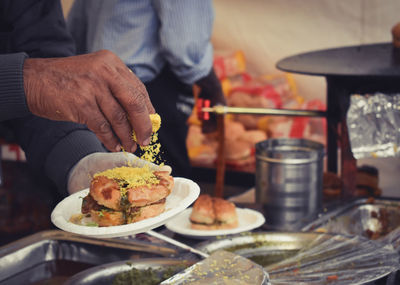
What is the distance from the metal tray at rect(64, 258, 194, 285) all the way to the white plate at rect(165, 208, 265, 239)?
426 mm

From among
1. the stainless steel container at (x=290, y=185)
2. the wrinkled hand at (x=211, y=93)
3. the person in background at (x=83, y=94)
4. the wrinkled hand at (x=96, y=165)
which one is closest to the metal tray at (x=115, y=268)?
the wrinkled hand at (x=96, y=165)

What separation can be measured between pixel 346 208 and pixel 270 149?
0.41 metres

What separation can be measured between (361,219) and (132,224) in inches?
45.3

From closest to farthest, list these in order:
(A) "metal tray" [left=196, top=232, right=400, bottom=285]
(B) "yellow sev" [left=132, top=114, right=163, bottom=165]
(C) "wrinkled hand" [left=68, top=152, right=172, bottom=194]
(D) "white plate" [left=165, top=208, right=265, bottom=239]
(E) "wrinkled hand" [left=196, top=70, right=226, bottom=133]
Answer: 1. (B) "yellow sev" [left=132, top=114, right=163, bottom=165]
2. (C) "wrinkled hand" [left=68, top=152, right=172, bottom=194]
3. (A) "metal tray" [left=196, top=232, right=400, bottom=285]
4. (D) "white plate" [left=165, top=208, right=265, bottom=239]
5. (E) "wrinkled hand" [left=196, top=70, right=226, bottom=133]

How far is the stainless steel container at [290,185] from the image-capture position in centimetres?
197

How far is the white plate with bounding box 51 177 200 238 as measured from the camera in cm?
98

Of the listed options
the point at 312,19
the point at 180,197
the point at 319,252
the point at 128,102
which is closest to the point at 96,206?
the point at 180,197

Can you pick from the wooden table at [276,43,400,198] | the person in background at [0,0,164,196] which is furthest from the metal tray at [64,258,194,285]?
the wooden table at [276,43,400,198]

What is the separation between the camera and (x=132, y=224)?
3.31 feet

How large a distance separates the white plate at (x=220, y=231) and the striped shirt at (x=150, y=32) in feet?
1.71

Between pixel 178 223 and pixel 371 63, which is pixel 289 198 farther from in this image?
pixel 371 63

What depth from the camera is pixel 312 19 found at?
3.50m

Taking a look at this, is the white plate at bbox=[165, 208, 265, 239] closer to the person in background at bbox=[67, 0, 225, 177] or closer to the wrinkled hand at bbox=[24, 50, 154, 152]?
the person in background at bbox=[67, 0, 225, 177]

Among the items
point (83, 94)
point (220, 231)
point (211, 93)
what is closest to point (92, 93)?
point (83, 94)
